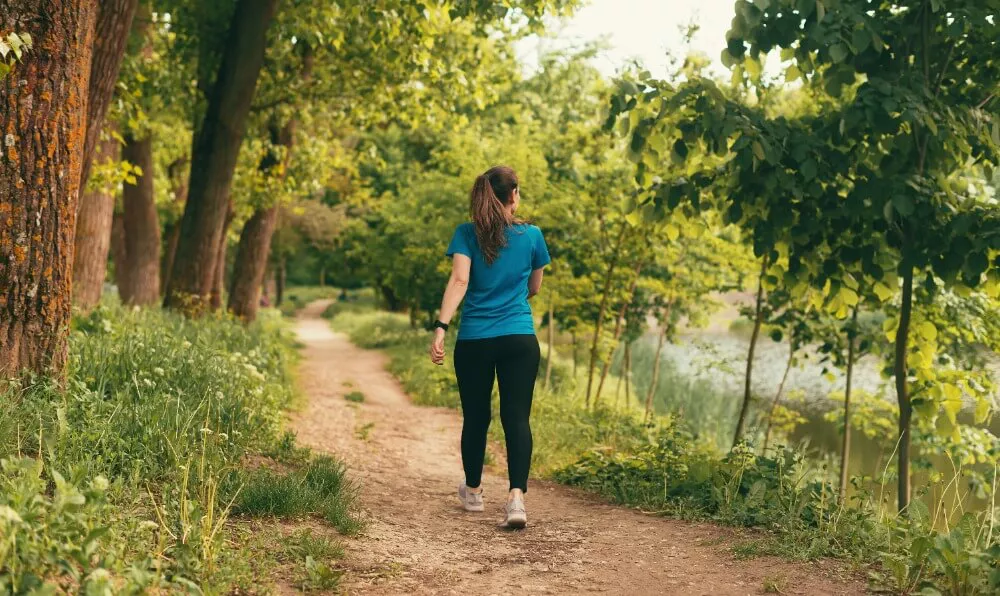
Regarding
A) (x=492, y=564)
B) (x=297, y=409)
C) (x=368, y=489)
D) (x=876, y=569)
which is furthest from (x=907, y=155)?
(x=297, y=409)

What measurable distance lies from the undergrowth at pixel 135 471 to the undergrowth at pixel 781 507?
7.40ft

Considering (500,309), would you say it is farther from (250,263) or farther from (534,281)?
(250,263)

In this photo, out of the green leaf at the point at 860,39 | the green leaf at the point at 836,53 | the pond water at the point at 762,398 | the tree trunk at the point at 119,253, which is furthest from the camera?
the tree trunk at the point at 119,253

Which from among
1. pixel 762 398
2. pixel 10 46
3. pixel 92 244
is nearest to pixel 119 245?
pixel 92 244

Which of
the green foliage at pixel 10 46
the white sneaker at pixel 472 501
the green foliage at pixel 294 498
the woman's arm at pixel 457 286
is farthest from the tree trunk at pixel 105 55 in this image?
the white sneaker at pixel 472 501

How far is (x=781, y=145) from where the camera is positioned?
5.62 meters

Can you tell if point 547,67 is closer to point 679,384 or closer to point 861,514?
point 679,384

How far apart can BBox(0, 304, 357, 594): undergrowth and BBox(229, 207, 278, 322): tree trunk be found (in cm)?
808

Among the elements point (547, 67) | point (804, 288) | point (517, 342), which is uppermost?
point (547, 67)

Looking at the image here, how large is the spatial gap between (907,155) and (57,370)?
5.62 meters

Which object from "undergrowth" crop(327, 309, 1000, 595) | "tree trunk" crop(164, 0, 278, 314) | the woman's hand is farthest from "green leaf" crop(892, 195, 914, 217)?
"tree trunk" crop(164, 0, 278, 314)

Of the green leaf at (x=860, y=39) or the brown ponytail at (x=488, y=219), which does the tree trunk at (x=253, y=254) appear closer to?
the brown ponytail at (x=488, y=219)

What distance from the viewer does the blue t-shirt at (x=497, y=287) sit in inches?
199

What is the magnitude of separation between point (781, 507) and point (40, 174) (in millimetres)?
4562
